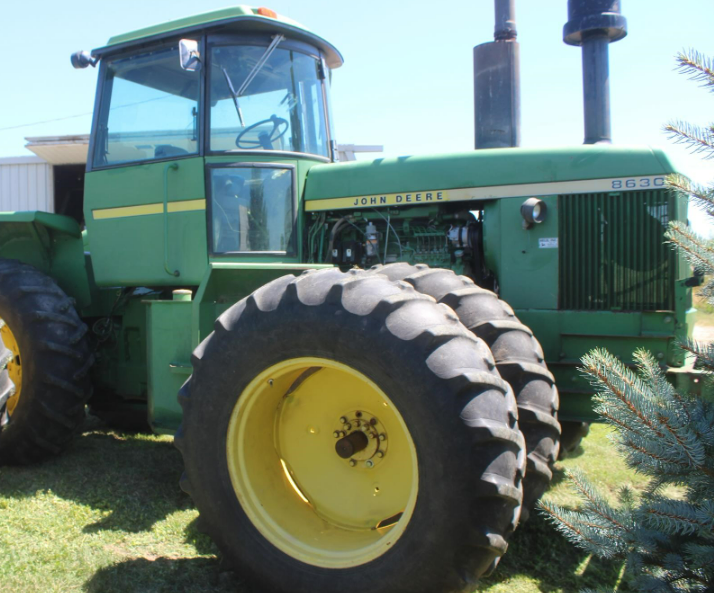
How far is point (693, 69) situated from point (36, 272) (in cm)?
418

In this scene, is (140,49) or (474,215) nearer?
(474,215)

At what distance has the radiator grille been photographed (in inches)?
152

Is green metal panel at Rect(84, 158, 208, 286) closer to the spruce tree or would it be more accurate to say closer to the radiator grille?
the radiator grille

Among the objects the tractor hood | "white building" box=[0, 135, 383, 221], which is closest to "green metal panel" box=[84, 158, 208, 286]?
the tractor hood

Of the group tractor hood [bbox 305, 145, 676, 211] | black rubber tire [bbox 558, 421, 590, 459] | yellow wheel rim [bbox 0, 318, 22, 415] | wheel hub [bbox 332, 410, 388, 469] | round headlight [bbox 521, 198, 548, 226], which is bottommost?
black rubber tire [bbox 558, 421, 590, 459]

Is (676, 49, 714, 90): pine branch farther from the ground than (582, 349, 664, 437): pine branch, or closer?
farther from the ground

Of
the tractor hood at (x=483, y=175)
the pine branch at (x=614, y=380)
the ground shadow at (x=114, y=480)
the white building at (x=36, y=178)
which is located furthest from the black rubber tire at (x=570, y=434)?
the white building at (x=36, y=178)

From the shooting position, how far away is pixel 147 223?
4.67 meters

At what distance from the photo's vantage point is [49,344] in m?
4.31

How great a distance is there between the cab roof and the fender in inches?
53.1

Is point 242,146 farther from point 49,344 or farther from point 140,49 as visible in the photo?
point 49,344

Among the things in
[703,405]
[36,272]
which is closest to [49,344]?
[36,272]

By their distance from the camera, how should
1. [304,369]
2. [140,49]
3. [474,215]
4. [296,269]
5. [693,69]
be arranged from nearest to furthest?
[693,69] → [304,369] → [296,269] → [474,215] → [140,49]

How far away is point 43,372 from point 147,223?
1.19 m
